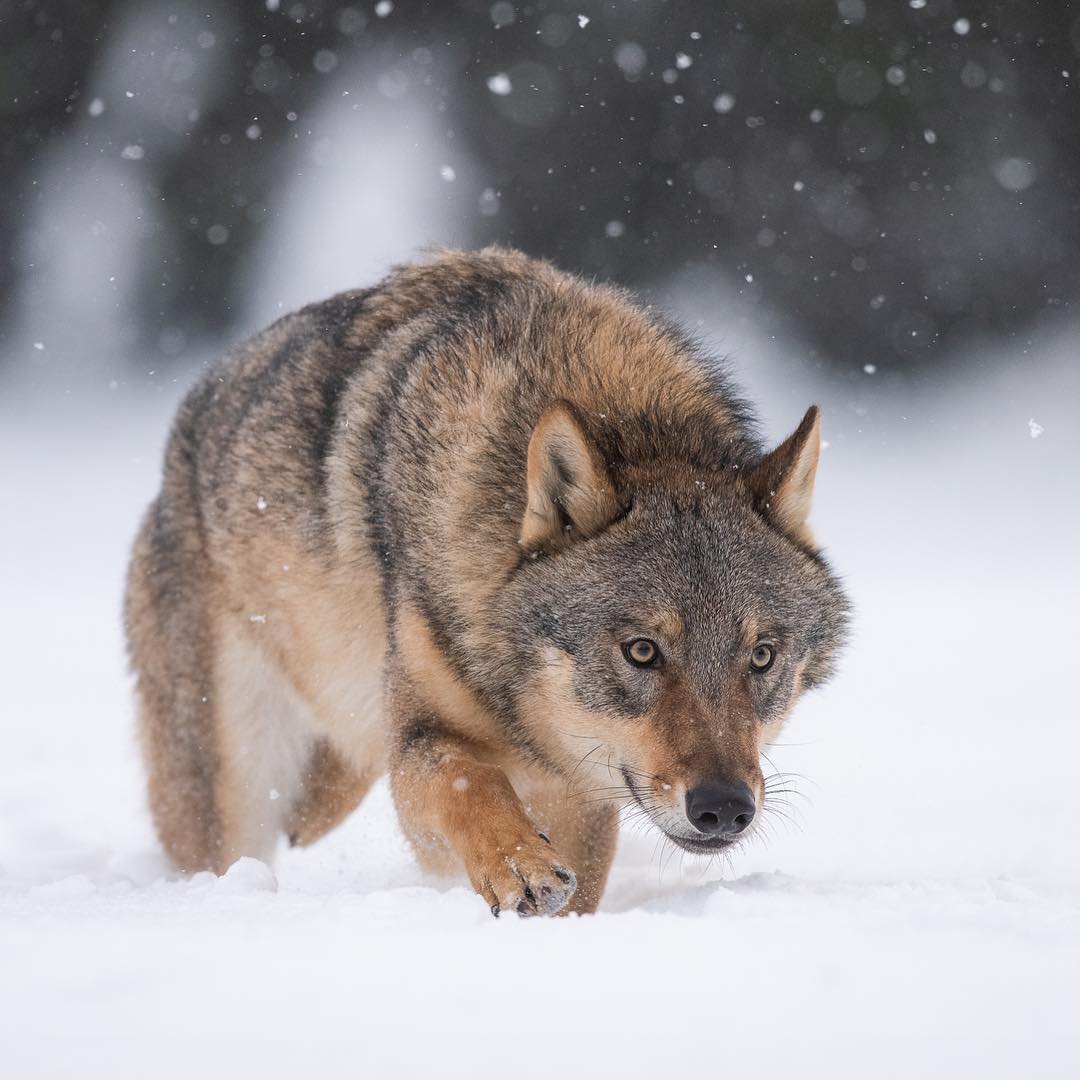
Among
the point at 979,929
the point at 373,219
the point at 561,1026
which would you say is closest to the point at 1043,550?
the point at 373,219

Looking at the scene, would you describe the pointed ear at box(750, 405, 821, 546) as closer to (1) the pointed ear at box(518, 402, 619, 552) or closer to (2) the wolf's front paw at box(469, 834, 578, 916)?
(1) the pointed ear at box(518, 402, 619, 552)

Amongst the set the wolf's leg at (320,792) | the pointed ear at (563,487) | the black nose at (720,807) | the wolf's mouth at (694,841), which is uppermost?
the pointed ear at (563,487)

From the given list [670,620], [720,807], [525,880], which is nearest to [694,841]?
[720,807]

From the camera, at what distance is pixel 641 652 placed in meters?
3.32

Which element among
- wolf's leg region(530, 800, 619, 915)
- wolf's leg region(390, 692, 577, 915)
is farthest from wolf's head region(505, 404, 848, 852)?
wolf's leg region(530, 800, 619, 915)

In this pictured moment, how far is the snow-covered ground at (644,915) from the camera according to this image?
224 cm

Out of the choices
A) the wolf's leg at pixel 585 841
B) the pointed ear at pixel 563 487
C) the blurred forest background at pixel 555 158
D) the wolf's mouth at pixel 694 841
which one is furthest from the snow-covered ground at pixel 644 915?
the blurred forest background at pixel 555 158

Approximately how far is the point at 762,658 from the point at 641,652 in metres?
0.36

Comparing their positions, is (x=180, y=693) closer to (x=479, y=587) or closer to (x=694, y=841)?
(x=479, y=587)

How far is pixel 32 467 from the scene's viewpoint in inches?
529

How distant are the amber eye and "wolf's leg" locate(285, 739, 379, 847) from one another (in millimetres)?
2240

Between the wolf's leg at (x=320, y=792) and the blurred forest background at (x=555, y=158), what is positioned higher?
the blurred forest background at (x=555, y=158)

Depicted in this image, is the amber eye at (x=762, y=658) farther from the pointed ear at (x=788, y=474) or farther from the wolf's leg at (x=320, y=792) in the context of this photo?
the wolf's leg at (x=320, y=792)

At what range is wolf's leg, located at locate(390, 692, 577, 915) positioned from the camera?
119 inches
